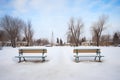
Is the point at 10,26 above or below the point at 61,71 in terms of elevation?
above

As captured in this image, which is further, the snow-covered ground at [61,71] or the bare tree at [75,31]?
the bare tree at [75,31]

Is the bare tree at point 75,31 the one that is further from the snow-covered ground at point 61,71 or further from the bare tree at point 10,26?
the snow-covered ground at point 61,71

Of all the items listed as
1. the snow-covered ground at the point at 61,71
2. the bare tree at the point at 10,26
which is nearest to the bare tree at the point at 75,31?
the bare tree at the point at 10,26

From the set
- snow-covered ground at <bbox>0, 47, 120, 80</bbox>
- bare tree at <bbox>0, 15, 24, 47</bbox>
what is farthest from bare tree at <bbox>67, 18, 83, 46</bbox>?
snow-covered ground at <bbox>0, 47, 120, 80</bbox>

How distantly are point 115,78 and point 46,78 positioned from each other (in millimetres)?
2729

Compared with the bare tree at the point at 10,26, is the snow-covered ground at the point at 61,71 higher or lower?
lower

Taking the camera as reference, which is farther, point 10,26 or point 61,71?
point 10,26

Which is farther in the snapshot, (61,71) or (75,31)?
(75,31)

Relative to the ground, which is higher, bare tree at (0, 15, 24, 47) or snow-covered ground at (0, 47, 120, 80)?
bare tree at (0, 15, 24, 47)

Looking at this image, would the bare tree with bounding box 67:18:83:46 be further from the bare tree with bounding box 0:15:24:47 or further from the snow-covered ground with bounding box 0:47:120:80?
the snow-covered ground with bounding box 0:47:120:80

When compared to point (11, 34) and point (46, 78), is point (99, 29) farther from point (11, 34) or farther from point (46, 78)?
point (46, 78)

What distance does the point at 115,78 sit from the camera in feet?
14.0

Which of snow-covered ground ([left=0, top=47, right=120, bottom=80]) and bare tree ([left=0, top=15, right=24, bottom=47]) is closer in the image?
snow-covered ground ([left=0, top=47, right=120, bottom=80])

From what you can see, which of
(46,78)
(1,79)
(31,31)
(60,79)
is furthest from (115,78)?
(31,31)
